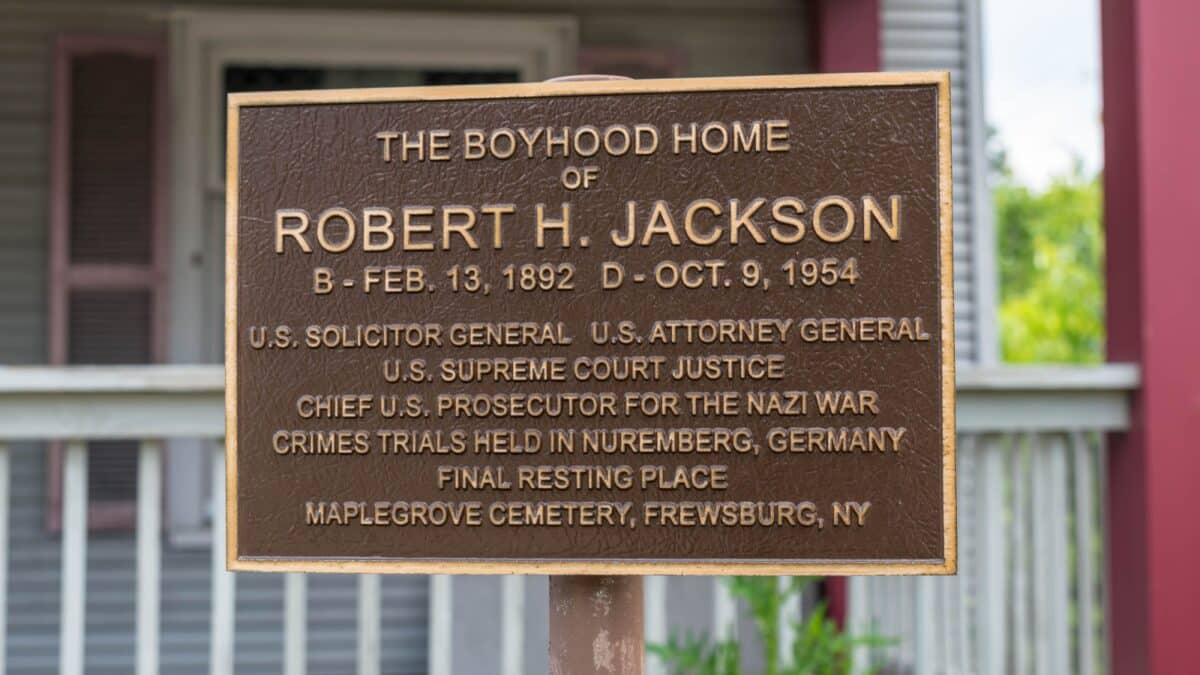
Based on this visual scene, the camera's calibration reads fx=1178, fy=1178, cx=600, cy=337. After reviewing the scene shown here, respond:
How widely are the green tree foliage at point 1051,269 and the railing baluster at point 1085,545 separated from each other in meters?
18.9

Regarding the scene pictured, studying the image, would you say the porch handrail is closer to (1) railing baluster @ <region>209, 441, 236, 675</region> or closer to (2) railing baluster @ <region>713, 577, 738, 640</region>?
(1) railing baluster @ <region>209, 441, 236, 675</region>

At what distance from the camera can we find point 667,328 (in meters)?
2.60

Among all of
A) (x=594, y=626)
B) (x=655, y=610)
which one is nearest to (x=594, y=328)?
(x=594, y=626)

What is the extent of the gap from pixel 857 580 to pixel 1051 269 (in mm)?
23535

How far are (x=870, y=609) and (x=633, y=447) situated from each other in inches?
107

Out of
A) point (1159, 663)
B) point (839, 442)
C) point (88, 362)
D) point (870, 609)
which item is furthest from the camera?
point (88, 362)

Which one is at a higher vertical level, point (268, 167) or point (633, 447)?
point (268, 167)

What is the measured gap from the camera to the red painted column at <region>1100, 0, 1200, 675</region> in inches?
142

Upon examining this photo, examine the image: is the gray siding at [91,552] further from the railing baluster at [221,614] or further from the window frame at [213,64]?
the railing baluster at [221,614]

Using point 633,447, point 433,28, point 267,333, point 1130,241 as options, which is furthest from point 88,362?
point 1130,241

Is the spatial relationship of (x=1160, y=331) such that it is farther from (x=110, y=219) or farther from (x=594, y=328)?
(x=110, y=219)

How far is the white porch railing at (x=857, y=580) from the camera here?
3465mm

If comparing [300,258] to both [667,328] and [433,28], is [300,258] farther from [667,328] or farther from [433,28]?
[433,28]

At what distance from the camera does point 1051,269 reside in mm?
25500
